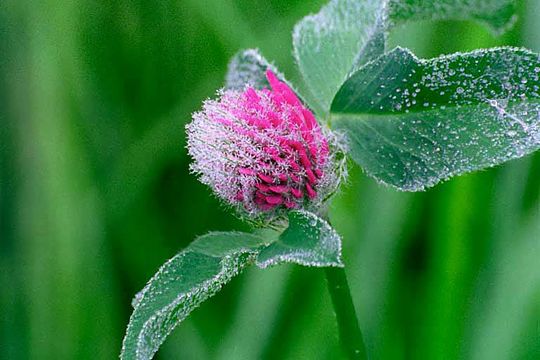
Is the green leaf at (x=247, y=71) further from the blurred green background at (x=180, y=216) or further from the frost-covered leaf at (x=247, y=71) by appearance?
the blurred green background at (x=180, y=216)

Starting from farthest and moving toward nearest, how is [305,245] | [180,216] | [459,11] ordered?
[180,216]
[459,11]
[305,245]

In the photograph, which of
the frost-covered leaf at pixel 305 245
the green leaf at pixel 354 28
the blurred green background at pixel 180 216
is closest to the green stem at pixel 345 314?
the frost-covered leaf at pixel 305 245

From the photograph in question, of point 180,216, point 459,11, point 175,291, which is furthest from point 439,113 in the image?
point 180,216

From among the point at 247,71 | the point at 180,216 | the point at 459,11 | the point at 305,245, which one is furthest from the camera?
the point at 180,216

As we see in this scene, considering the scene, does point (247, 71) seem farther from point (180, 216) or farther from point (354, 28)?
point (180, 216)

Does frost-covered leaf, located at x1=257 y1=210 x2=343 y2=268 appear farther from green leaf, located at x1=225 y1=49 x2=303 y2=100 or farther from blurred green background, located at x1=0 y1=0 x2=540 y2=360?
blurred green background, located at x1=0 y1=0 x2=540 y2=360
